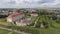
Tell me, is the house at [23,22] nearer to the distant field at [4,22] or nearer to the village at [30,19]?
the village at [30,19]

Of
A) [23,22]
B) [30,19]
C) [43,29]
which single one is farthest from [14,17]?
[43,29]

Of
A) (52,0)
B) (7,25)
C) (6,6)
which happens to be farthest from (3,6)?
(52,0)

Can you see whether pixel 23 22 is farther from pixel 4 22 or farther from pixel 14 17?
pixel 4 22

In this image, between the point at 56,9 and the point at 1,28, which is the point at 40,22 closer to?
the point at 56,9

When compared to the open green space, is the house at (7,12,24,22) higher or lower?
higher

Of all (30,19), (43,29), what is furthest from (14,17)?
(43,29)

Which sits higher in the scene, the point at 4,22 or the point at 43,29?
the point at 4,22

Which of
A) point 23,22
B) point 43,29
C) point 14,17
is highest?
point 14,17

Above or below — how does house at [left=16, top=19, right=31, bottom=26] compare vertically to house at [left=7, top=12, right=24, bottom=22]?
below

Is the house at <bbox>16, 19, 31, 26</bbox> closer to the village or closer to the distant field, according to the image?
the village

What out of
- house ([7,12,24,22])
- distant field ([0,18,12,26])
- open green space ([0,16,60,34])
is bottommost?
open green space ([0,16,60,34])

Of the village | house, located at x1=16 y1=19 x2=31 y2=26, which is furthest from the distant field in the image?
house, located at x1=16 y1=19 x2=31 y2=26
